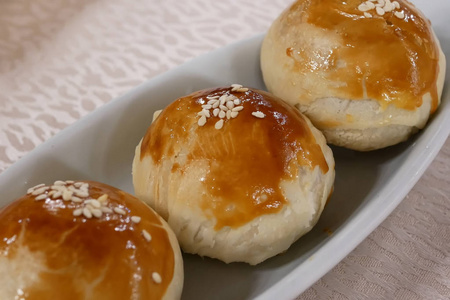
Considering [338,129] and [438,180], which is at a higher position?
[338,129]

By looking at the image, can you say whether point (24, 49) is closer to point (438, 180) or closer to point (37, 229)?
point (37, 229)

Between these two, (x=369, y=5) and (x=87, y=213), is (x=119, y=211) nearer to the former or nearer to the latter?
(x=87, y=213)

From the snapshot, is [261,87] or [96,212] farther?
[261,87]

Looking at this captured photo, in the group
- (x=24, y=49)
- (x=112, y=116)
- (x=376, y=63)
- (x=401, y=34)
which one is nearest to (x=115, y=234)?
(x=112, y=116)

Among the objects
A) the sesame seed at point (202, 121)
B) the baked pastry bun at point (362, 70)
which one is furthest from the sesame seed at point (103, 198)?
the baked pastry bun at point (362, 70)

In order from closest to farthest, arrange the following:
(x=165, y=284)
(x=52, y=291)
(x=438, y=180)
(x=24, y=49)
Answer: (x=52, y=291), (x=165, y=284), (x=438, y=180), (x=24, y=49)

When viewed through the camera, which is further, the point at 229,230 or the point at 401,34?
the point at 401,34

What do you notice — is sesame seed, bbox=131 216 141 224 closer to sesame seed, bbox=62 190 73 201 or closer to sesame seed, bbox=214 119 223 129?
sesame seed, bbox=62 190 73 201

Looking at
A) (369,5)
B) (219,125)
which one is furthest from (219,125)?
(369,5)
